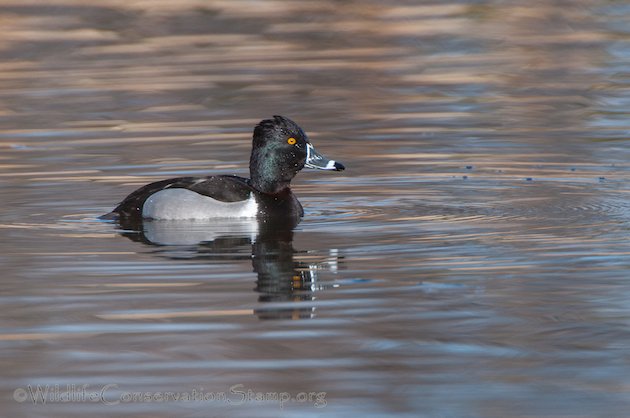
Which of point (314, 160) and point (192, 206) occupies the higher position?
point (314, 160)

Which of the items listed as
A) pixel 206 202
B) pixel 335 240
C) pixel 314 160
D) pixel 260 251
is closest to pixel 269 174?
Answer: pixel 314 160

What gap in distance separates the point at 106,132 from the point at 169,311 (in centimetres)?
817

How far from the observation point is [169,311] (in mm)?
7938

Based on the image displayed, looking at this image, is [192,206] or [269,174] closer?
[192,206]

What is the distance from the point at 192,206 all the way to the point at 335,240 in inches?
63.5

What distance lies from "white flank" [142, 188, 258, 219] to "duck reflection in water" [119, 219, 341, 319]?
6cm

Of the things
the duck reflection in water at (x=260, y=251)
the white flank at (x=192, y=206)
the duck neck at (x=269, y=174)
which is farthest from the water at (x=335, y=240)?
the duck neck at (x=269, y=174)

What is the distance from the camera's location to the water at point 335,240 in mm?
6547

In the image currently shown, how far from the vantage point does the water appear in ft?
21.5

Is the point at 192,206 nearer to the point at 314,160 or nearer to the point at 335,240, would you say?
the point at 314,160

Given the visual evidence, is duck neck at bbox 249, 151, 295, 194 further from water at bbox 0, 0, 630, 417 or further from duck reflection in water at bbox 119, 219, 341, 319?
duck reflection in water at bbox 119, 219, 341, 319

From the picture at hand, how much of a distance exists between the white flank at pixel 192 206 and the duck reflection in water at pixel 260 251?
63 millimetres

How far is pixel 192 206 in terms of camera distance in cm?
1130

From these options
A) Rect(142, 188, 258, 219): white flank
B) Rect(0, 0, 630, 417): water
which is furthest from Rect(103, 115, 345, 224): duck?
Rect(0, 0, 630, 417): water
